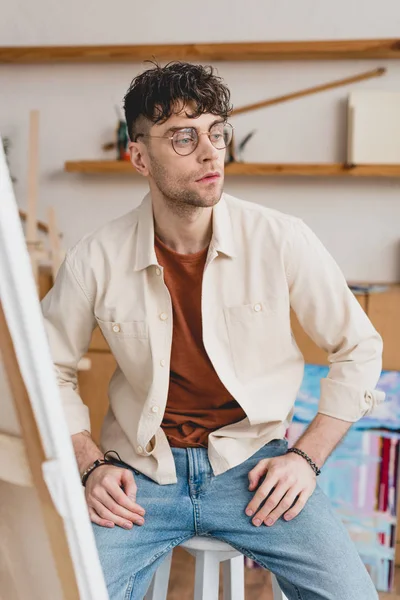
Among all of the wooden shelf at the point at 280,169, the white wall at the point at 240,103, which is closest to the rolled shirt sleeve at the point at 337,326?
the wooden shelf at the point at 280,169

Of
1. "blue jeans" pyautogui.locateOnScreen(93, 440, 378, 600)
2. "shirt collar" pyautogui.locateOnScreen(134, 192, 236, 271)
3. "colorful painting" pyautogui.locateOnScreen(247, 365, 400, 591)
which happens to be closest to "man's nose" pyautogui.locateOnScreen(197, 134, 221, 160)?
"shirt collar" pyautogui.locateOnScreen(134, 192, 236, 271)

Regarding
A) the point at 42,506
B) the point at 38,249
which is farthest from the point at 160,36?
the point at 42,506

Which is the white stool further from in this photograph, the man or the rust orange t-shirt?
the rust orange t-shirt

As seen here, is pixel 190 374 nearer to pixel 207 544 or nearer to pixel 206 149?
pixel 207 544

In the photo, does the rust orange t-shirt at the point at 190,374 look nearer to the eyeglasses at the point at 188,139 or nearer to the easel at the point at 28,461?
the eyeglasses at the point at 188,139

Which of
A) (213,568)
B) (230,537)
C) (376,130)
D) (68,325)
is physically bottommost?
(213,568)

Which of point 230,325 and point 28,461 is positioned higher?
point 28,461

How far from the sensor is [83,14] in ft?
8.89

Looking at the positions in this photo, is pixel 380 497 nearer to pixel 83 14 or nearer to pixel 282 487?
pixel 282 487

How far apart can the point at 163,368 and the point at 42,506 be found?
0.79 meters

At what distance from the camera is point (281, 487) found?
3.95ft

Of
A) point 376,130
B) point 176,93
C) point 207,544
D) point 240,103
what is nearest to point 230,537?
point 207,544

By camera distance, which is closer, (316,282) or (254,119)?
(316,282)

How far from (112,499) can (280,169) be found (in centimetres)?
158
